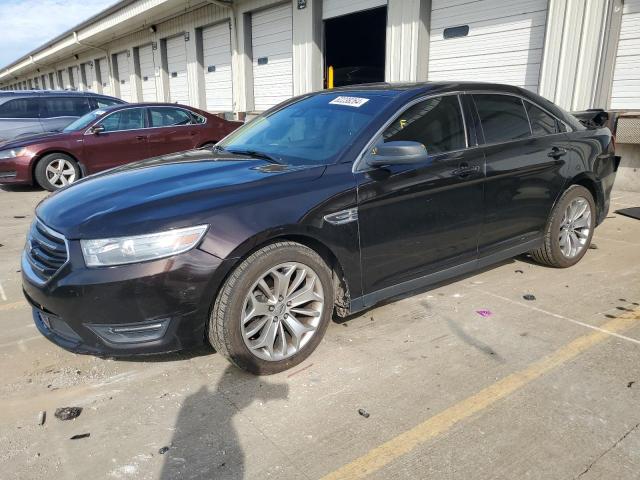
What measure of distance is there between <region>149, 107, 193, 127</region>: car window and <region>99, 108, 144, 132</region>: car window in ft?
0.73

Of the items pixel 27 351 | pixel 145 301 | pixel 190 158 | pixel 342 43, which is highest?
pixel 342 43

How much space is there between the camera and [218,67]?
16.8 meters

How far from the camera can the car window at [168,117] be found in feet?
29.9

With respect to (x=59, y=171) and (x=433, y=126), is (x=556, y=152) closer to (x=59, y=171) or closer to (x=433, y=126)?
(x=433, y=126)

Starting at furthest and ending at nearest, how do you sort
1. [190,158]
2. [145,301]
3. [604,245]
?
[604,245]
[190,158]
[145,301]

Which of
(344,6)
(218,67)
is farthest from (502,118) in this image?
(218,67)

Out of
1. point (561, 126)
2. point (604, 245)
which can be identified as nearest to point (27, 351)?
point (561, 126)

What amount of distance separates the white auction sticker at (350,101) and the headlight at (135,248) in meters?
1.62

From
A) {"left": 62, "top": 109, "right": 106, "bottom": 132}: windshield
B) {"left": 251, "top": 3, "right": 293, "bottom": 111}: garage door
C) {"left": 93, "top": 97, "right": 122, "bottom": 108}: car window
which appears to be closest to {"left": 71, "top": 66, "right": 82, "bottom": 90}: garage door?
{"left": 251, "top": 3, "right": 293, "bottom": 111}: garage door

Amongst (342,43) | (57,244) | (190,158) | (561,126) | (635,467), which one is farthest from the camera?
(342,43)

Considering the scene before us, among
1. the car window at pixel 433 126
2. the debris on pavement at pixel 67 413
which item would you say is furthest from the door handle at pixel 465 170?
the debris on pavement at pixel 67 413

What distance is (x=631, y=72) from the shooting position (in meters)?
7.50

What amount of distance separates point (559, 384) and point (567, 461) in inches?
25.3

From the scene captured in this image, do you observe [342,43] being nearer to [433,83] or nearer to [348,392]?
[433,83]
